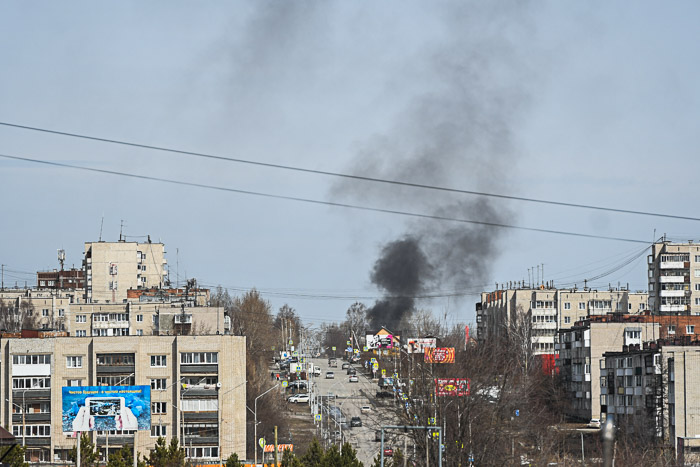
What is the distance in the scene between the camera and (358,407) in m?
110

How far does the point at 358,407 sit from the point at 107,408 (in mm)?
53357

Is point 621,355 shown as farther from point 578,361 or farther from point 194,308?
point 194,308

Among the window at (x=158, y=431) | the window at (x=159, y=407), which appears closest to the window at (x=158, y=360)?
the window at (x=159, y=407)

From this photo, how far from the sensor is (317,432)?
98250 mm

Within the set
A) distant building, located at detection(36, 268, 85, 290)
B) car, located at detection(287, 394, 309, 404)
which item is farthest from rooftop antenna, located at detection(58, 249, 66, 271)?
car, located at detection(287, 394, 309, 404)

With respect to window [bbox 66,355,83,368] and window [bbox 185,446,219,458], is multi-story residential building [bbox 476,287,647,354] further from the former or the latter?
window [bbox 66,355,83,368]

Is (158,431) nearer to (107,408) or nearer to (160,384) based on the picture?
(160,384)

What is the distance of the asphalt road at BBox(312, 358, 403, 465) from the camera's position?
71.8 m

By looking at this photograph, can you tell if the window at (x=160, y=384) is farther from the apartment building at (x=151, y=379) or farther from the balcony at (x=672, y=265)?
the balcony at (x=672, y=265)

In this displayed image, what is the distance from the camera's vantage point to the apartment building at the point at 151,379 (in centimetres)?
8019

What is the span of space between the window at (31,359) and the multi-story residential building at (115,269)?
68166 millimetres

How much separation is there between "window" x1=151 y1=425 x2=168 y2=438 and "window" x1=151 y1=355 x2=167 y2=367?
4.79 m

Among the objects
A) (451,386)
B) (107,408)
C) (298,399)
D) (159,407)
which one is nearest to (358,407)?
(298,399)

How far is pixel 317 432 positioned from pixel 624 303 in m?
68.7
